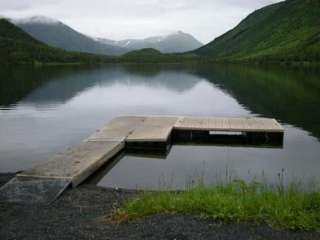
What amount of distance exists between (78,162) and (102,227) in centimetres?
676

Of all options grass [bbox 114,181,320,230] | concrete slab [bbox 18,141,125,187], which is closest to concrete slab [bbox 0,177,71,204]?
concrete slab [bbox 18,141,125,187]

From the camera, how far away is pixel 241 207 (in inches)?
412

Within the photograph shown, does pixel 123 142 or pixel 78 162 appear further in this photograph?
pixel 123 142

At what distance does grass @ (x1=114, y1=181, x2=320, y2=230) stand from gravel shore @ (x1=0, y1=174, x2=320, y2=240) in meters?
0.31

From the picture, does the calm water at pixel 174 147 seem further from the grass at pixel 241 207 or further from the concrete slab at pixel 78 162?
the grass at pixel 241 207

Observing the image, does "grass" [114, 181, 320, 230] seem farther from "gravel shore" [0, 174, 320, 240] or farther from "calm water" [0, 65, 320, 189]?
"calm water" [0, 65, 320, 189]

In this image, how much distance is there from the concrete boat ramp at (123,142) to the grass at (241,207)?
9.44 feet

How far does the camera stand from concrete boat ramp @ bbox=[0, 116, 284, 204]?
13.2 metres

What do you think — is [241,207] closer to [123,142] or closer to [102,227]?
[102,227]

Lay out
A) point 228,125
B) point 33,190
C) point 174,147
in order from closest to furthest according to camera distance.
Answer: point 33,190, point 174,147, point 228,125

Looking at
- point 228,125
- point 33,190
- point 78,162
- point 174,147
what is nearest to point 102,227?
point 33,190

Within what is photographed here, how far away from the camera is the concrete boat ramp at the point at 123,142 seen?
13.2 m

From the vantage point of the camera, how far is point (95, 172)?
17.8 m

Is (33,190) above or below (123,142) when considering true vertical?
above
